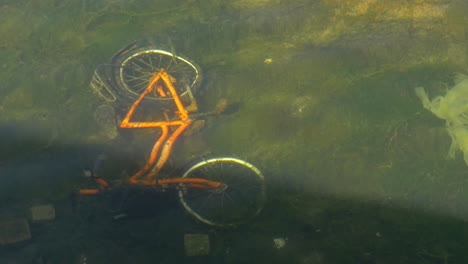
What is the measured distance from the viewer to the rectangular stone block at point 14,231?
14.7 feet

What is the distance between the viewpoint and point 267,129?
5.57 metres

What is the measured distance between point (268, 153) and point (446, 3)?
423cm

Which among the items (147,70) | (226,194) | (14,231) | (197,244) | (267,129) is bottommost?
(197,244)

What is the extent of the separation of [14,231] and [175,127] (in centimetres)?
247

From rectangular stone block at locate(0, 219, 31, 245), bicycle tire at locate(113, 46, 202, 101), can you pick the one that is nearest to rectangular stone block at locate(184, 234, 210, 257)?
rectangular stone block at locate(0, 219, 31, 245)

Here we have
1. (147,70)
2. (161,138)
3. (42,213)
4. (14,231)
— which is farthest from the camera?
(147,70)

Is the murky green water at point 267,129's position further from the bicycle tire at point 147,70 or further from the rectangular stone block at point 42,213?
the bicycle tire at point 147,70

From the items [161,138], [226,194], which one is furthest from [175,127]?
[226,194]

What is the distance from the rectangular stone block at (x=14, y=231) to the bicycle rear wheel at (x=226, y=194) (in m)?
2.01

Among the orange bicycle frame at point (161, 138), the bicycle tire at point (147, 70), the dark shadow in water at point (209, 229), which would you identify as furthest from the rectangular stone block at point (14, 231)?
the bicycle tire at point (147, 70)

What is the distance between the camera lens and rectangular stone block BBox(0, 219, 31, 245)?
14.7 feet

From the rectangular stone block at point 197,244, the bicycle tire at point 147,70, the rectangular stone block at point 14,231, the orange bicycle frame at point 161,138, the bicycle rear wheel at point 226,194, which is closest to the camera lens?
the rectangular stone block at point 14,231

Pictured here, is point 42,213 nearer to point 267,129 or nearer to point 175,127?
point 175,127

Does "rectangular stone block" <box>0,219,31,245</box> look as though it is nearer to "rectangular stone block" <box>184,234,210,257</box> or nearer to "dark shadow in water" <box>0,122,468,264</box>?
"dark shadow in water" <box>0,122,468,264</box>
